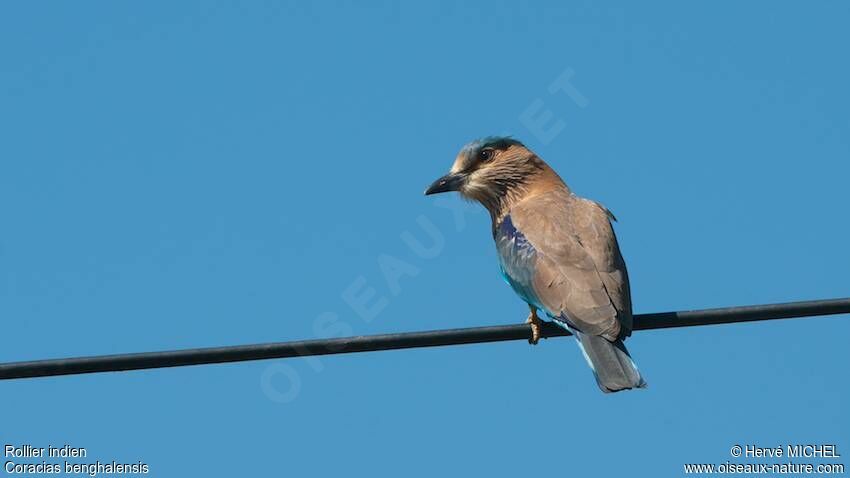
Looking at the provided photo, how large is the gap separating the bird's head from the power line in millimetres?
4143

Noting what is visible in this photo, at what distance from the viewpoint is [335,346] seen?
6.83m

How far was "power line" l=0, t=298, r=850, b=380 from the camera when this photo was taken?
652 centimetres

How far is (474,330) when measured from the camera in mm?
6801

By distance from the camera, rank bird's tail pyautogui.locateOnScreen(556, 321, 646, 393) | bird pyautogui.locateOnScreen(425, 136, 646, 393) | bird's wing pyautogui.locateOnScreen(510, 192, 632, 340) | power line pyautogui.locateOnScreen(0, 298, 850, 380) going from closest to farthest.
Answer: power line pyautogui.locateOnScreen(0, 298, 850, 380)
bird's tail pyautogui.locateOnScreen(556, 321, 646, 393)
bird pyautogui.locateOnScreen(425, 136, 646, 393)
bird's wing pyautogui.locateOnScreen(510, 192, 632, 340)

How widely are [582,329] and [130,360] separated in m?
3.22

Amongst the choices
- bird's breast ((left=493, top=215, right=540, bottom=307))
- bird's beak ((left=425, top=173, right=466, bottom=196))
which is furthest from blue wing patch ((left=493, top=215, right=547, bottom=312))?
bird's beak ((left=425, top=173, right=466, bottom=196))

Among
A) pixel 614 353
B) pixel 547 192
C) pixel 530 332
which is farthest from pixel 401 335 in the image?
pixel 547 192

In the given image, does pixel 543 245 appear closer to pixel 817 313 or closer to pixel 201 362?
pixel 817 313

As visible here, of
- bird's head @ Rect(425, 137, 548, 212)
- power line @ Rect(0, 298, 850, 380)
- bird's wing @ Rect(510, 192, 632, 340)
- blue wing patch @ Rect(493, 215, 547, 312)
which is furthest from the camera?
bird's head @ Rect(425, 137, 548, 212)

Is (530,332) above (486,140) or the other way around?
the other way around

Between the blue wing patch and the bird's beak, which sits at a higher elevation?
the bird's beak

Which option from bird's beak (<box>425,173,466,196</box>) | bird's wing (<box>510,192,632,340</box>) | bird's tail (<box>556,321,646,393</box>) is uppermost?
bird's beak (<box>425,173,466,196</box>)

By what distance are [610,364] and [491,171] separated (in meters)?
3.41

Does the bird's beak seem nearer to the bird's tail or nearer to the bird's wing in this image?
the bird's wing
